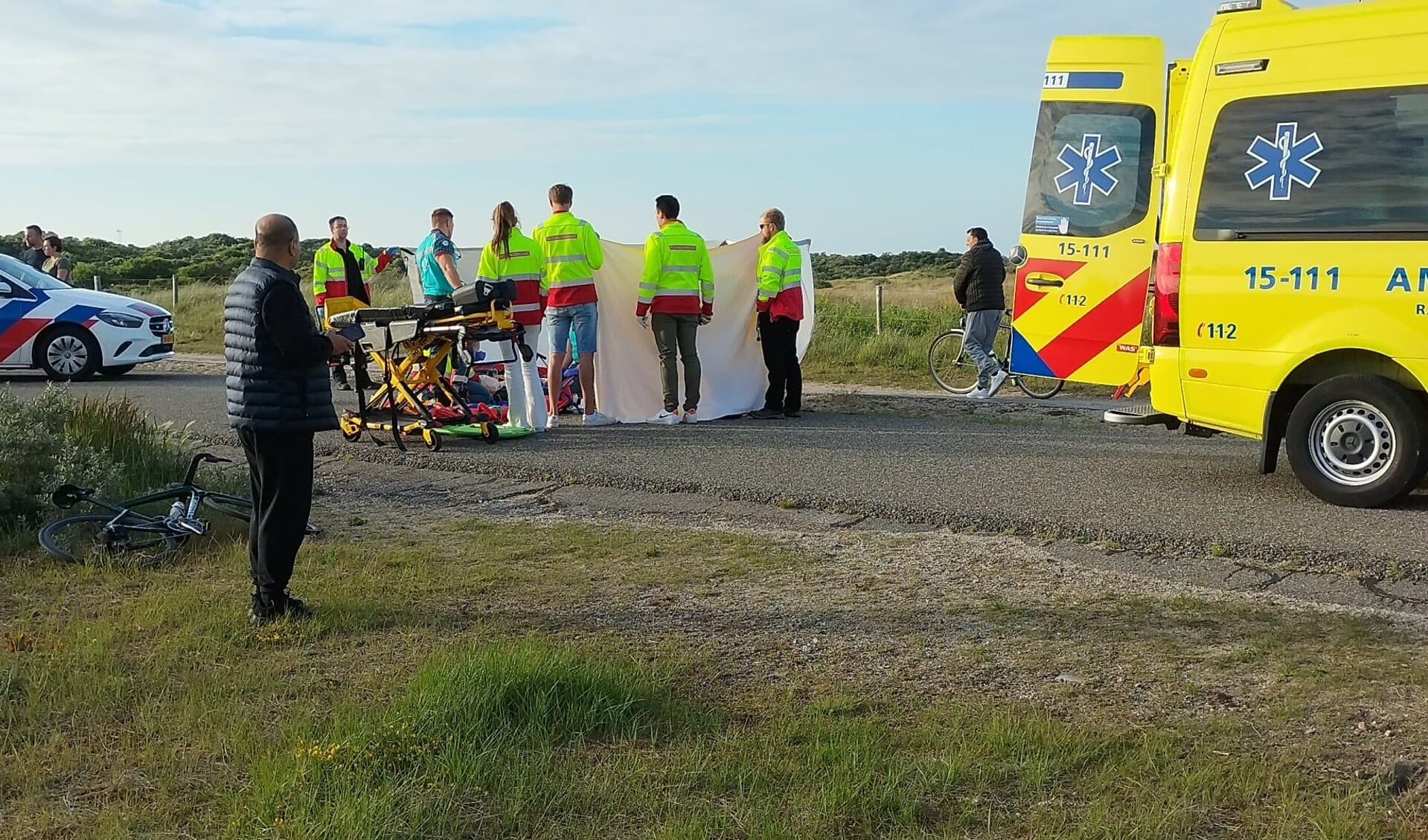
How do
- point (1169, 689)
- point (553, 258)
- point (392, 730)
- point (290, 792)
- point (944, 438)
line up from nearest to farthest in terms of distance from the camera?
1. point (290, 792)
2. point (392, 730)
3. point (1169, 689)
4. point (944, 438)
5. point (553, 258)

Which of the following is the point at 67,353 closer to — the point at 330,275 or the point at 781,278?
the point at 330,275

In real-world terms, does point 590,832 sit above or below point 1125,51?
below

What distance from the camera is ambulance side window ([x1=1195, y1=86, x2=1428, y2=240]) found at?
7324 millimetres

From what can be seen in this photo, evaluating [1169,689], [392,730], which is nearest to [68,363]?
[392,730]

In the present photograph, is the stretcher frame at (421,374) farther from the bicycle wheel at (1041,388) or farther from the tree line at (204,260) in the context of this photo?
the tree line at (204,260)

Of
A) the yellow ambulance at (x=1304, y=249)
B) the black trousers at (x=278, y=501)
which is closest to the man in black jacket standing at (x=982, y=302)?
the yellow ambulance at (x=1304, y=249)

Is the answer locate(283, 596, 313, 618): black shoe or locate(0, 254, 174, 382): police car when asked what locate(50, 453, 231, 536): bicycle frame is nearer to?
locate(283, 596, 313, 618): black shoe

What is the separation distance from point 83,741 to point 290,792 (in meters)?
1.00

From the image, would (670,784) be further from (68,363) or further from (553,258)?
(68,363)

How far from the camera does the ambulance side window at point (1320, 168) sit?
288 inches

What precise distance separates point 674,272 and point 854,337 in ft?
26.7

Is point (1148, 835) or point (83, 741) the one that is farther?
point (83, 741)

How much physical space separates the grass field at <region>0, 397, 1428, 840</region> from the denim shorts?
571 centimetres

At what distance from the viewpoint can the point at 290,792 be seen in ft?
11.8
